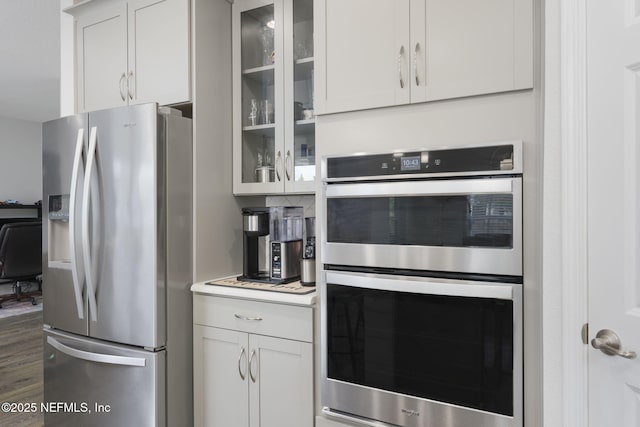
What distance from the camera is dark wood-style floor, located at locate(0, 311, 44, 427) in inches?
102

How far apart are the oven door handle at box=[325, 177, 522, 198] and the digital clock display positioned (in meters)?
0.05

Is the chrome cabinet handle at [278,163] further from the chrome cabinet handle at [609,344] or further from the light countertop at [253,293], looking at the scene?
the chrome cabinet handle at [609,344]

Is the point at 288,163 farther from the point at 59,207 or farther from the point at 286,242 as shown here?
the point at 59,207

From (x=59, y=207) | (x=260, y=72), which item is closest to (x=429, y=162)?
(x=260, y=72)

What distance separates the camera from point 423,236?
59.1 inches

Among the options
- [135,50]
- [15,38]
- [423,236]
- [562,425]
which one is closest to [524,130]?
[423,236]

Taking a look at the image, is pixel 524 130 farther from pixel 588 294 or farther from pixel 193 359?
pixel 193 359

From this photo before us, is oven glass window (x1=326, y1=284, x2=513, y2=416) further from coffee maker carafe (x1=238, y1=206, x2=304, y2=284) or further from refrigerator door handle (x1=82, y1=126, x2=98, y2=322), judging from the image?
refrigerator door handle (x1=82, y1=126, x2=98, y2=322)

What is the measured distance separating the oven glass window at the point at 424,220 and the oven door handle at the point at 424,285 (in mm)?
133

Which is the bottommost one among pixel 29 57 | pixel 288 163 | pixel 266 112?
pixel 288 163

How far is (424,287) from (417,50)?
2.91 feet

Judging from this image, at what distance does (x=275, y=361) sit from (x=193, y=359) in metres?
0.55

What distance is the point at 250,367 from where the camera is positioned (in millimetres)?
1911

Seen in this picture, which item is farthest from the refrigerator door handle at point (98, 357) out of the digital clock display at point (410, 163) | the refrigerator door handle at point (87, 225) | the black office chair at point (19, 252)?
the black office chair at point (19, 252)
